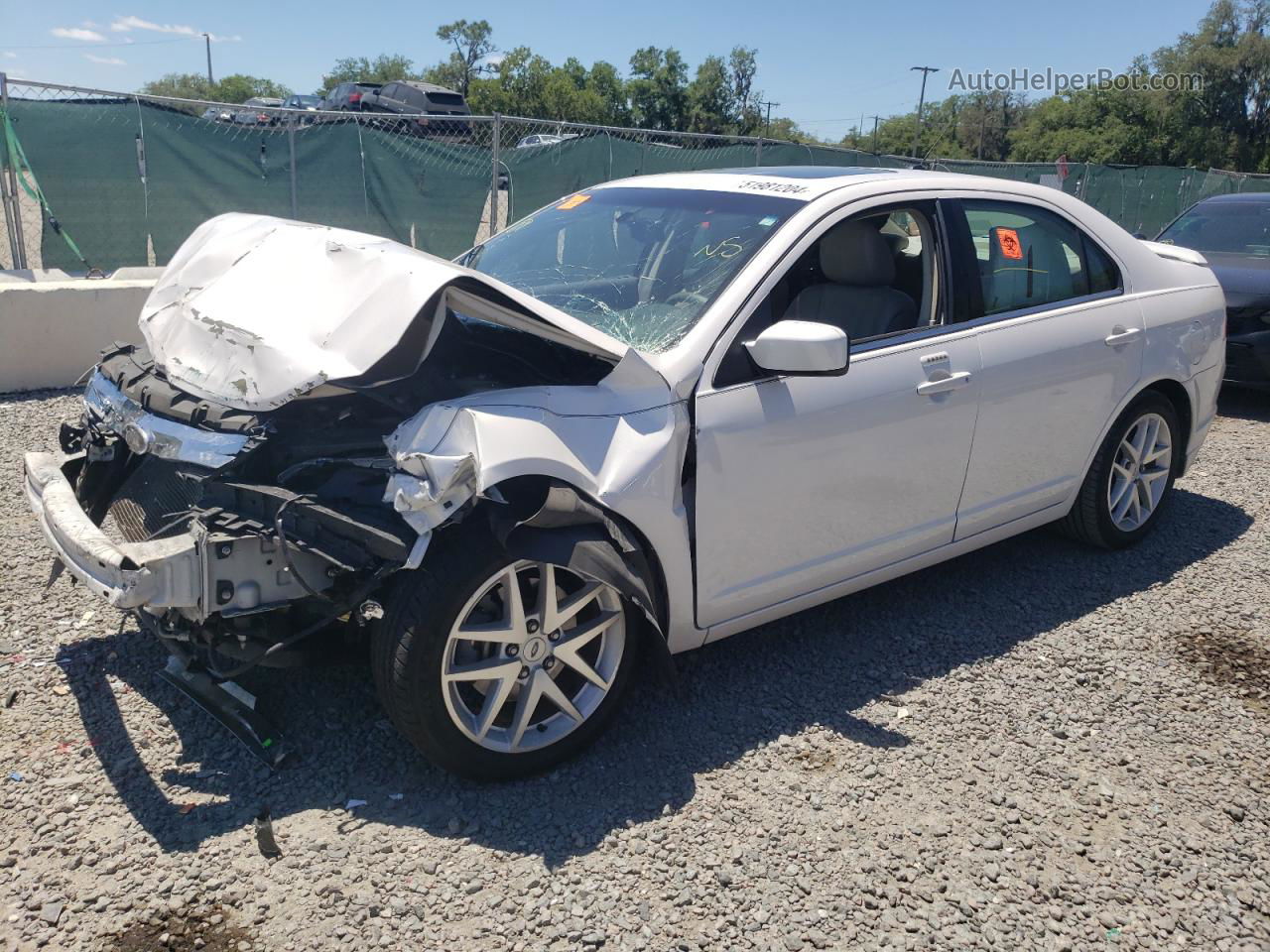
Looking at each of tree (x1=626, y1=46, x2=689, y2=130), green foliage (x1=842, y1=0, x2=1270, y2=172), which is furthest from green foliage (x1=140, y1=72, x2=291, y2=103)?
green foliage (x1=842, y1=0, x2=1270, y2=172)

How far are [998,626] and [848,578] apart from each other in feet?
3.08

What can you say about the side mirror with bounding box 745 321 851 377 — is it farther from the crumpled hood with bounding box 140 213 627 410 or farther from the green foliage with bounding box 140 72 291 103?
the green foliage with bounding box 140 72 291 103

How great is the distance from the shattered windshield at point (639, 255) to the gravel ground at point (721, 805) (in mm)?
1358

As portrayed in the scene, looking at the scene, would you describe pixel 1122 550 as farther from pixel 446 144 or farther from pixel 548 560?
pixel 446 144

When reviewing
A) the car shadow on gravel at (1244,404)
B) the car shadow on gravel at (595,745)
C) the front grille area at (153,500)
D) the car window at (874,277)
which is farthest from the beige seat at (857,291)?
the car shadow on gravel at (1244,404)

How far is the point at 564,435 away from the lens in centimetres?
293

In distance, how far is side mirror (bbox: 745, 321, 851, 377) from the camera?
10.1 feet

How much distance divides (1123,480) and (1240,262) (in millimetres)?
5053

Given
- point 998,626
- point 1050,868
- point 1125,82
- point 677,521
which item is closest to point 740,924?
point 1050,868

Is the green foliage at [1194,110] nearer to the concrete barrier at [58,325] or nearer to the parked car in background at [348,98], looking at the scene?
the parked car in background at [348,98]

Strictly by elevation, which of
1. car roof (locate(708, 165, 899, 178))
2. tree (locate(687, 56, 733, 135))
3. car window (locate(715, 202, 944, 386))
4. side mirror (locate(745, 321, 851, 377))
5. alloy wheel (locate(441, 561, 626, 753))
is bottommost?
alloy wheel (locate(441, 561, 626, 753))

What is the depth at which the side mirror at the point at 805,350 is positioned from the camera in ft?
10.1

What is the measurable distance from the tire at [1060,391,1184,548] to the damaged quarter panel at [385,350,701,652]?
241cm

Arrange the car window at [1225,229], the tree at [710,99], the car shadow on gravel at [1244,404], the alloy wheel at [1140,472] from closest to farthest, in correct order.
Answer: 1. the alloy wheel at [1140,472]
2. the car shadow on gravel at [1244,404]
3. the car window at [1225,229]
4. the tree at [710,99]
